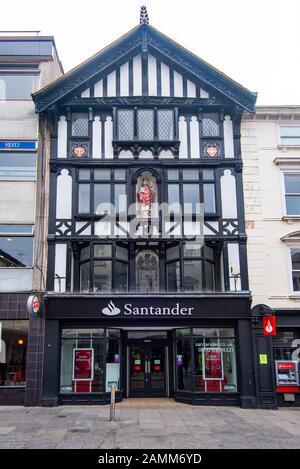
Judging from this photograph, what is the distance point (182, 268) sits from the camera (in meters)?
17.2

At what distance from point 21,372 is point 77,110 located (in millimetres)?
10731

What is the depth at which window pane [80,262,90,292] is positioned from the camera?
17227mm

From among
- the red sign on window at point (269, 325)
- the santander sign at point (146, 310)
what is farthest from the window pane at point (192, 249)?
the red sign on window at point (269, 325)

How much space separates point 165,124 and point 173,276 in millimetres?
6351

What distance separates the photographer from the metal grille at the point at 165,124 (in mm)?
18219

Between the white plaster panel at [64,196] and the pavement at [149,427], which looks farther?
the white plaster panel at [64,196]

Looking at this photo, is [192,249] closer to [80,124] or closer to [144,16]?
[80,124]

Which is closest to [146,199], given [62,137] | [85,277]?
[85,277]

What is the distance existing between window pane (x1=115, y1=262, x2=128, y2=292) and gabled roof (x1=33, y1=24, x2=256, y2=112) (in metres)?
7.12

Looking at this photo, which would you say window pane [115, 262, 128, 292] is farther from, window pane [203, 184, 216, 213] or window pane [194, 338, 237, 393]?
window pane [203, 184, 216, 213]

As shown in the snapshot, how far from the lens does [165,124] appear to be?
18328 mm

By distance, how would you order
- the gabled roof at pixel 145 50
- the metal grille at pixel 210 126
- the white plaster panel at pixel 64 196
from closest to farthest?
the white plaster panel at pixel 64 196, the gabled roof at pixel 145 50, the metal grille at pixel 210 126

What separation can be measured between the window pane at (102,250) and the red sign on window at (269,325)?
21.5 ft

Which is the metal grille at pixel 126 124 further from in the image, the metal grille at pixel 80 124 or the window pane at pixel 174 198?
the window pane at pixel 174 198
